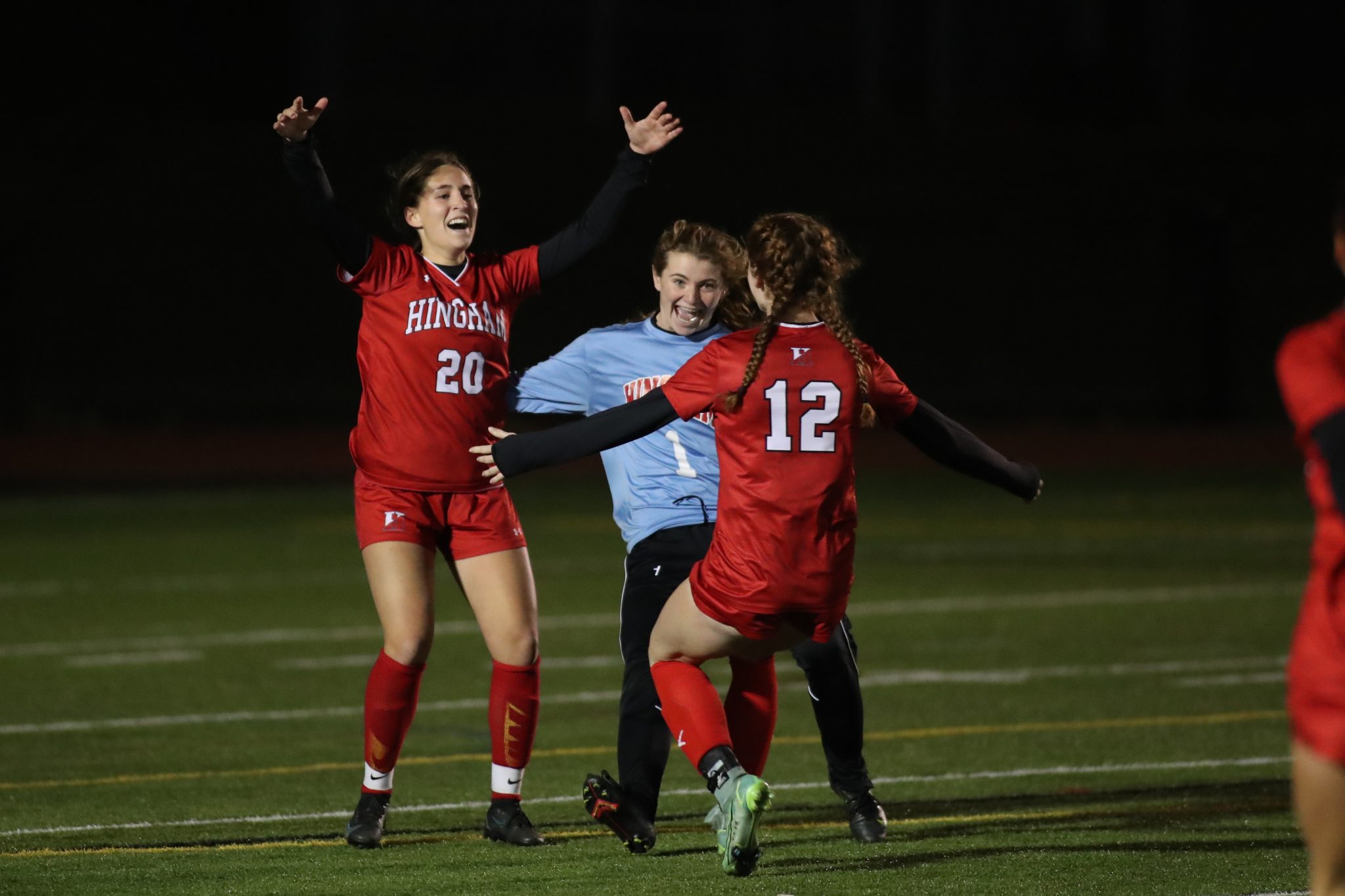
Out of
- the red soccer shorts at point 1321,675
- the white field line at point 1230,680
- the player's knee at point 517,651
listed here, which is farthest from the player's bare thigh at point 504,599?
the white field line at point 1230,680

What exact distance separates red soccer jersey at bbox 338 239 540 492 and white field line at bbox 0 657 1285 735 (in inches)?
128

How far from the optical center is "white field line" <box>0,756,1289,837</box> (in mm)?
6422

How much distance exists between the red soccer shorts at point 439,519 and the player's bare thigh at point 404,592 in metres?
0.03

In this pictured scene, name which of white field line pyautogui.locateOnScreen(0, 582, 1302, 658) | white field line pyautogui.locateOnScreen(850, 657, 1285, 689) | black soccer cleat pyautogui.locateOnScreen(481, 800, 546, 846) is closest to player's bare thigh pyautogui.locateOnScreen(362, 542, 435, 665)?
black soccer cleat pyautogui.locateOnScreen(481, 800, 546, 846)

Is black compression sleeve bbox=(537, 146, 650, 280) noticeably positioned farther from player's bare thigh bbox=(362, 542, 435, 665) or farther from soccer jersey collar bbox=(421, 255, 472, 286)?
player's bare thigh bbox=(362, 542, 435, 665)

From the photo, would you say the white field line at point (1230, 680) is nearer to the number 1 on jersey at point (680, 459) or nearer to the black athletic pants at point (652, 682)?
the black athletic pants at point (652, 682)

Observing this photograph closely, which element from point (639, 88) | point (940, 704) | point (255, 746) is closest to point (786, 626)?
point (255, 746)

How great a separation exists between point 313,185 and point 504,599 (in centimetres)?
134

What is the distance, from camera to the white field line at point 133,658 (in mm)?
10539

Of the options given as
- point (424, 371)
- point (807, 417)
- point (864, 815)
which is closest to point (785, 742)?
point (864, 815)

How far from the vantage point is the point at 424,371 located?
5805 millimetres

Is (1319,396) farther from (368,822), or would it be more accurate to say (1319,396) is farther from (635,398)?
(368,822)

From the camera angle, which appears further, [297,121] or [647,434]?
[297,121]

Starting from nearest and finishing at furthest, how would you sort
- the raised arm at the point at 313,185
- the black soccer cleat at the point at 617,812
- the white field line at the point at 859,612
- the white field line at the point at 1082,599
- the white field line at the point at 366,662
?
the black soccer cleat at the point at 617,812, the raised arm at the point at 313,185, the white field line at the point at 366,662, the white field line at the point at 859,612, the white field line at the point at 1082,599
